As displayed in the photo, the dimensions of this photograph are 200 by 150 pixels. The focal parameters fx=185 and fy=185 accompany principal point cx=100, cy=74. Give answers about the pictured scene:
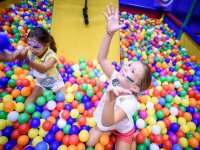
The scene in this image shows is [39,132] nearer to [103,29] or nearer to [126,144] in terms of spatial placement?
[126,144]

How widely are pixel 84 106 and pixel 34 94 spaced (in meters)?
0.44

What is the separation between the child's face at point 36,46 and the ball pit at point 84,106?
389 millimetres

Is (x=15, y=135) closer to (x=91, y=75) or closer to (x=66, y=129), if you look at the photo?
(x=66, y=129)

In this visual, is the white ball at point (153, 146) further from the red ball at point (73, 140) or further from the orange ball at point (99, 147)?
the red ball at point (73, 140)

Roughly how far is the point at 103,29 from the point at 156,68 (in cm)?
83

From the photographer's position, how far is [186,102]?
1754mm

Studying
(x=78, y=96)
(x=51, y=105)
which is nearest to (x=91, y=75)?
(x=78, y=96)

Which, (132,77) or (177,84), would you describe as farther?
(177,84)

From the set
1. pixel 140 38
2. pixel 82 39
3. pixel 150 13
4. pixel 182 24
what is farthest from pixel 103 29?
pixel 150 13

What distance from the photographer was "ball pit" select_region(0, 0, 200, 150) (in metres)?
1.34

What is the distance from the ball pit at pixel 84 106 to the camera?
1.34 m

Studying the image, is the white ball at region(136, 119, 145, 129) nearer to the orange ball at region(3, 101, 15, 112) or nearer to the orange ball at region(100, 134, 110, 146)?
the orange ball at region(100, 134, 110, 146)

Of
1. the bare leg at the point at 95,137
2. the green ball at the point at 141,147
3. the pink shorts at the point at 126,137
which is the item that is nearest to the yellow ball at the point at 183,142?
the green ball at the point at 141,147

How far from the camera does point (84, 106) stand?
1605 mm
